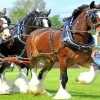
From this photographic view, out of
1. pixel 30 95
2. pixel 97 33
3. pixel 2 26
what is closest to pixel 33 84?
pixel 30 95

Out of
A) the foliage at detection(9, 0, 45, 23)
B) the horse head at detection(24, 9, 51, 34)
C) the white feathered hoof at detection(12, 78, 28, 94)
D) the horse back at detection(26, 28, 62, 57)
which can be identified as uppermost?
the horse head at detection(24, 9, 51, 34)

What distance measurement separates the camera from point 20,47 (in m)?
11.0

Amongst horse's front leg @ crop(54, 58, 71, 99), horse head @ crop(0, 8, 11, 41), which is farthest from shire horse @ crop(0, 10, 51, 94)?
horse's front leg @ crop(54, 58, 71, 99)

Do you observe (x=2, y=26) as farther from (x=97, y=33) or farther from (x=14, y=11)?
(x=14, y=11)

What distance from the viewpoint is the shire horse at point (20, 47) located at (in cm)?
1079

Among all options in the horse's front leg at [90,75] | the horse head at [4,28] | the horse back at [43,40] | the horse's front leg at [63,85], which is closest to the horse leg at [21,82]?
the horse back at [43,40]

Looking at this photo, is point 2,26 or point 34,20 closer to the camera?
point 2,26

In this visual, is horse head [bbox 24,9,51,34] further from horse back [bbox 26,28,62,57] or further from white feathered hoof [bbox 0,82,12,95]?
white feathered hoof [bbox 0,82,12,95]

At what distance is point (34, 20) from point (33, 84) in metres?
2.03

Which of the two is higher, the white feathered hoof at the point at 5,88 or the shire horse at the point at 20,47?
the shire horse at the point at 20,47

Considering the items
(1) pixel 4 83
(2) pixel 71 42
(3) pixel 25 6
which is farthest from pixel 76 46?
(3) pixel 25 6

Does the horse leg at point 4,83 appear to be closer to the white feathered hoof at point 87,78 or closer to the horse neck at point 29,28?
the horse neck at point 29,28

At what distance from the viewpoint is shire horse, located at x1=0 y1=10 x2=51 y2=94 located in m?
10.8

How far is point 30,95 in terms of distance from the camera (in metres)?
10.1
